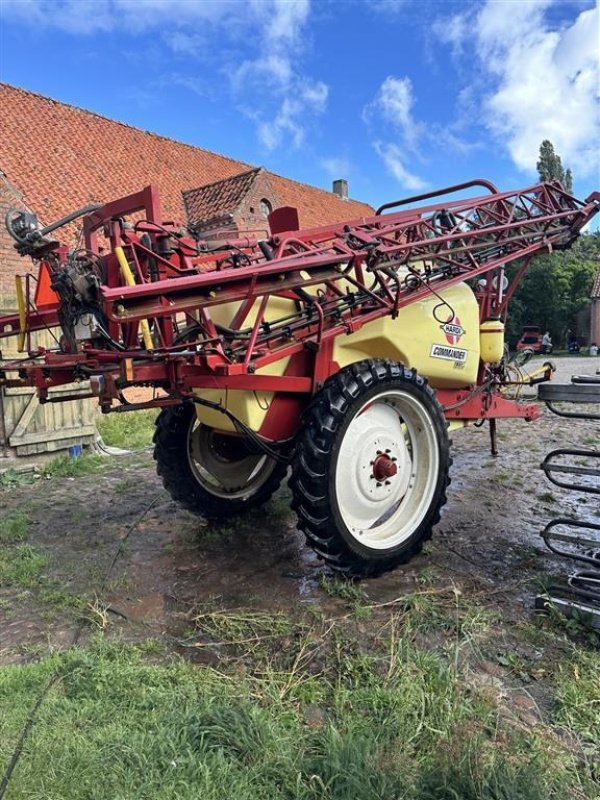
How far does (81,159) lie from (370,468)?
544 inches

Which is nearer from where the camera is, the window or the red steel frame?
the red steel frame

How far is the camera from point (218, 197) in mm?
16266

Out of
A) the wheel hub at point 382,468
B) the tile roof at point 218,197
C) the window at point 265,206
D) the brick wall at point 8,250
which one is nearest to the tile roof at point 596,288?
the window at point 265,206

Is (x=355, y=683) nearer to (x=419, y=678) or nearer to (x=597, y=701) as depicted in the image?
(x=419, y=678)

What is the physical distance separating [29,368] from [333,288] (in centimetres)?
181

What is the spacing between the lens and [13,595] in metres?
3.63

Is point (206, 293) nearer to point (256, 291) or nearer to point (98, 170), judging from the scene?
point (256, 291)

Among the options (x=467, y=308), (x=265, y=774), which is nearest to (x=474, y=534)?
(x=467, y=308)

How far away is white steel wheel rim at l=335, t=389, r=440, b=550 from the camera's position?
143 inches

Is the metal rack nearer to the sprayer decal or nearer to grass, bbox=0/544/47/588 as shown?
the sprayer decal

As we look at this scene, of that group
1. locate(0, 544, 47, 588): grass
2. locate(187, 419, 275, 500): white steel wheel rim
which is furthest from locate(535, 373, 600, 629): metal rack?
locate(0, 544, 47, 588): grass

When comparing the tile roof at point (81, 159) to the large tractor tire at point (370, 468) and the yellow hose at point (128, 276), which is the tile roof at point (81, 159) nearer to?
the yellow hose at point (128, 276)

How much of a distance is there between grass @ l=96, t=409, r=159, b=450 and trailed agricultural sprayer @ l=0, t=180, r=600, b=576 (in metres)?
4.19

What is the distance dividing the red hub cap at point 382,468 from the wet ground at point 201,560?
2.05ft
